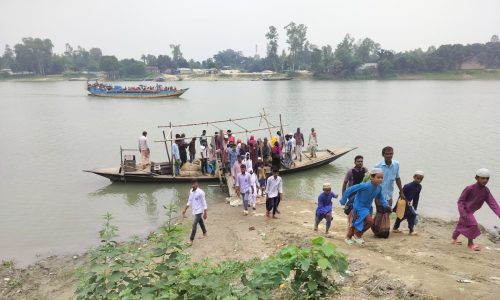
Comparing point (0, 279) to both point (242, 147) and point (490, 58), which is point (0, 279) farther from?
point (490, 58)

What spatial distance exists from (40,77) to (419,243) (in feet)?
431

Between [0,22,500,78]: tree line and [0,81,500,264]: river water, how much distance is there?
4504cm

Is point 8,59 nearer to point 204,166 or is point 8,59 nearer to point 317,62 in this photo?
point 317,62

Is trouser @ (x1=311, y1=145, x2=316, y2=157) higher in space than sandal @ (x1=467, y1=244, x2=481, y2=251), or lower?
higher

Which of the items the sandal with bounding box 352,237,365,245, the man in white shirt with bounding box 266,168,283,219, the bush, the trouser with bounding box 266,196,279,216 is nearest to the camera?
the bush

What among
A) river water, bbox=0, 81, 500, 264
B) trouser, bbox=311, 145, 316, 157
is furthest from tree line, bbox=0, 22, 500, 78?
trouser, bbox=311, 145, 316, 157

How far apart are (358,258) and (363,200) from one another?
3.27 feet

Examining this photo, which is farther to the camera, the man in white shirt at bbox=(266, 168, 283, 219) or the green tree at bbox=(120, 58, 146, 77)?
the green tree at bbox=(120, 58, 146, 77)

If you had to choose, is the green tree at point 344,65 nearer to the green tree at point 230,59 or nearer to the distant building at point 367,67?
the distant building at point 367,67

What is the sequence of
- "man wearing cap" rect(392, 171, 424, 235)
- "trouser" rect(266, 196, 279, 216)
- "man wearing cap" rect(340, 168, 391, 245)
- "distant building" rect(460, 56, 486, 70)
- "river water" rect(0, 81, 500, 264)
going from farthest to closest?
"distant building" rect(460, 56, 486, 70) → "river water" rect(0, 81, 500, 264) → "trouser" rect(266, 196, 279, 216) → "man wearing cap" rect(392, 171, 424, 235) → "man wearing cap" rect(340, 168, 391, 245)

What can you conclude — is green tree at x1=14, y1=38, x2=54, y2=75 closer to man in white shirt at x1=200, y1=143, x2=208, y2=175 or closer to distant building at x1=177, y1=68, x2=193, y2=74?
distant building at x1=177, y1=68, x2=193, y2=74

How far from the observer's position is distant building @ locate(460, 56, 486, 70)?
85.6m

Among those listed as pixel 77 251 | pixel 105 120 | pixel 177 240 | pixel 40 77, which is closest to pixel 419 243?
pixel 177 240

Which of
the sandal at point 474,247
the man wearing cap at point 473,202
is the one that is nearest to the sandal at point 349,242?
the man wearing cap at point 473,202
